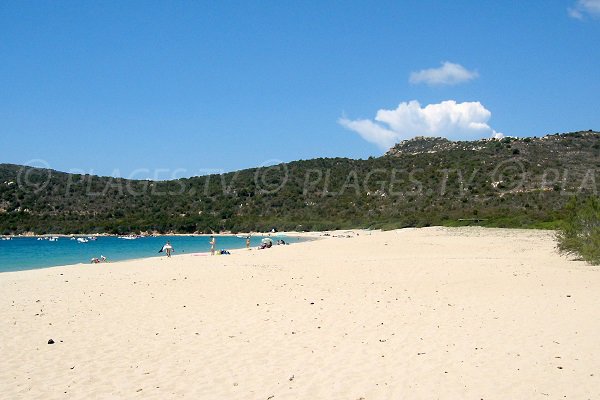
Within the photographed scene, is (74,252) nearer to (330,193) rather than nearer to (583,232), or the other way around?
(583,232)

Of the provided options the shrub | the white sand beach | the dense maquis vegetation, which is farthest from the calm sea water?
the shrub

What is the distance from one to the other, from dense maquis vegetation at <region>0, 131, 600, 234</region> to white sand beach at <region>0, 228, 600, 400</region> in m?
38.6

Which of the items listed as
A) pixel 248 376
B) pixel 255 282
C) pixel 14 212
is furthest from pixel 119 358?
pixel 14 212

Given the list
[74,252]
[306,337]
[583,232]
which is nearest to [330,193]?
[74,252]

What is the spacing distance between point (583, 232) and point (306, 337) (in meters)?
16.2

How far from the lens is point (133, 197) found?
91.2 metres

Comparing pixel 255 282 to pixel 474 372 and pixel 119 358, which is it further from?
pixel 474 372

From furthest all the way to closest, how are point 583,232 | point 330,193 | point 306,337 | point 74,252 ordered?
point 330,193 < point 74,252 < point 583,232 < point 306,337

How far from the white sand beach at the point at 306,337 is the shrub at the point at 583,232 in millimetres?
3675

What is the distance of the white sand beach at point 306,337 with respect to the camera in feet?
21.9

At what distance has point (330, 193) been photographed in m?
82.0

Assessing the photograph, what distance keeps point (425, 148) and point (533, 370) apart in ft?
332

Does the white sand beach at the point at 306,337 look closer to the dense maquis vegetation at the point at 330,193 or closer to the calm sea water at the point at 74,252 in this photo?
the calm sea water at the point at 74,252

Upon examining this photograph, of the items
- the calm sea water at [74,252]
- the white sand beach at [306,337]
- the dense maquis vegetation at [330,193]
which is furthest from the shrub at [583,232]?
the dense maquis vegetation at [330,193]
